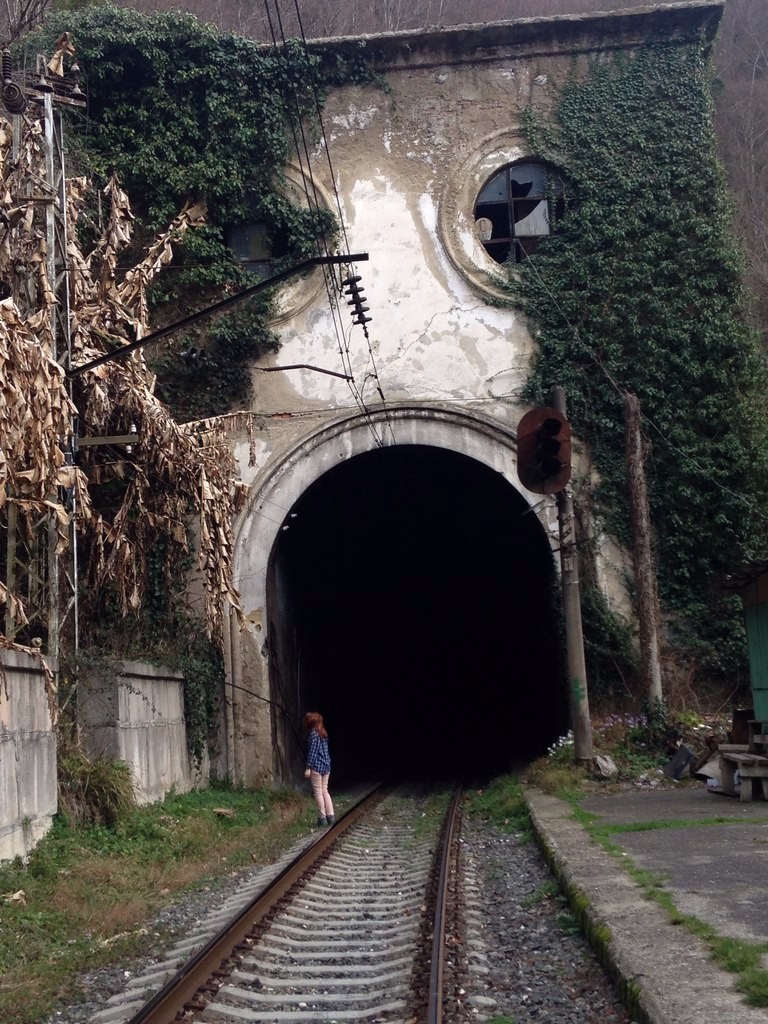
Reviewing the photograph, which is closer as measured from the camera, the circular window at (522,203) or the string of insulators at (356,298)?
the string of insulators at (356,298)

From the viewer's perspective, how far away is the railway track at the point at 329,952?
17.1 feet

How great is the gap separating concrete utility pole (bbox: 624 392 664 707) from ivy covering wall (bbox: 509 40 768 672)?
0.22 m

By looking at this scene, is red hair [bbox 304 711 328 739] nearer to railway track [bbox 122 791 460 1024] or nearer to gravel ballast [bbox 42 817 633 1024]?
railway track [bbox 122 791 460 1024]

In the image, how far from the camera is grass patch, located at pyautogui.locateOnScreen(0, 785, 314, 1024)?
607 centimetres

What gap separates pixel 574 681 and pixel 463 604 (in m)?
15.2

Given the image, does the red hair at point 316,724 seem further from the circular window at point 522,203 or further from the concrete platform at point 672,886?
the circular window at point 522,203

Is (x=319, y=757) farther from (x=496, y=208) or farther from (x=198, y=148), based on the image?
(x=198, y=148)

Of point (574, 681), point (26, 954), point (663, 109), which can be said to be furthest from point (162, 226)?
point (26, 954)

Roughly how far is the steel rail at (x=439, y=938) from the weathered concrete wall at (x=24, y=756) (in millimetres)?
3182

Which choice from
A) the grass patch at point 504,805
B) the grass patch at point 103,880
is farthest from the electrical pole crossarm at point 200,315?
the grass patch at point 504,805

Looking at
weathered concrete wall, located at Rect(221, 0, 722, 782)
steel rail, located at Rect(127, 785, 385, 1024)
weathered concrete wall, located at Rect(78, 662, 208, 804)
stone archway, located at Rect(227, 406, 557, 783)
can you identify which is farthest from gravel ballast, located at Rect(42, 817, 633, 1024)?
weathered concrete wall, located at Rect(221, 0, 722, 782)

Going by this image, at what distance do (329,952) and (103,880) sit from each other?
262cm

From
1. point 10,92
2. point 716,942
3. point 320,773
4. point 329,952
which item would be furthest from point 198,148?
point 716,942

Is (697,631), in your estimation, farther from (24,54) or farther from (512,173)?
(24,54)
